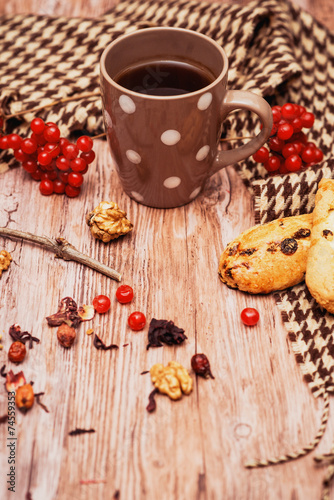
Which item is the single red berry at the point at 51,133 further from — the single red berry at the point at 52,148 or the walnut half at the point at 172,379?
the walnut half at the point at 172,379

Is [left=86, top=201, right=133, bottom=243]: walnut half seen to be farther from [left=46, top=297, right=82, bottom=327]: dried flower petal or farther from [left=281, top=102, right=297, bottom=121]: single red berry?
[left=281, top=102, right=297, bottom=121]: single red berry

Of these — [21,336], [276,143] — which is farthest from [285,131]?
[21,336]

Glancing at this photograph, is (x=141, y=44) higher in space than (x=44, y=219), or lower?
higher

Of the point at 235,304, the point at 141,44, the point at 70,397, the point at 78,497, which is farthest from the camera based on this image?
the point at 141,44

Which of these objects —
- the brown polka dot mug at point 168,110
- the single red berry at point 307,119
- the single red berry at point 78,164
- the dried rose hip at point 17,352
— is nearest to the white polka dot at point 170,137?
the brown polka dot mug at point 168,110

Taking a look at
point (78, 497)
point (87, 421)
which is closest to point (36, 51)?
point (87, 421)

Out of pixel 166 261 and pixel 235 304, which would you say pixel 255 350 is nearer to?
pixel 235 304
